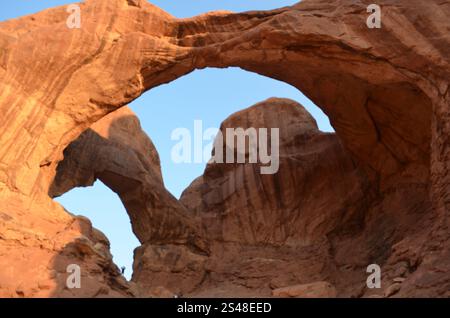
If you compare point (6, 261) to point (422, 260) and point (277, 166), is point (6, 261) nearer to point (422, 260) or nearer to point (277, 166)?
point (422, 260)

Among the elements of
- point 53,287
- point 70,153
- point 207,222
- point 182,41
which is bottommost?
point 53,287

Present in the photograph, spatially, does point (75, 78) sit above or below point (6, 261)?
above

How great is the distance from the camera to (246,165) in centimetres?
2098

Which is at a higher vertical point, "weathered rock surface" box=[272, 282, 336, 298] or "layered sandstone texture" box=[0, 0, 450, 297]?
"layered sandstone texture" box=[0, 0, 450, 297]

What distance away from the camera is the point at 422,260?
12469 mm

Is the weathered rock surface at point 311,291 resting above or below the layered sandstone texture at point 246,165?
below

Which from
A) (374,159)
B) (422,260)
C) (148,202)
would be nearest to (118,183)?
(148,202)

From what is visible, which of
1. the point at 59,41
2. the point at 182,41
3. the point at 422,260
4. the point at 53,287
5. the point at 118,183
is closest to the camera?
the point at 53,287

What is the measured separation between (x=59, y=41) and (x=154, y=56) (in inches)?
83.4

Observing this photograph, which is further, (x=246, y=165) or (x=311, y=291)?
(x=246, y=165)

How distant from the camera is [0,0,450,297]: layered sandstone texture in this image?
13117 mm

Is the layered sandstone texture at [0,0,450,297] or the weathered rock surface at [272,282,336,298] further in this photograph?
the weathered rock surface at [272,282,336,298]

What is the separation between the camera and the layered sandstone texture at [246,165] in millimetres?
13117

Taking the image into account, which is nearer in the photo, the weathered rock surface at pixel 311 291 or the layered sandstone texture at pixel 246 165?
the layered sandstone texture at pixel 246 165
